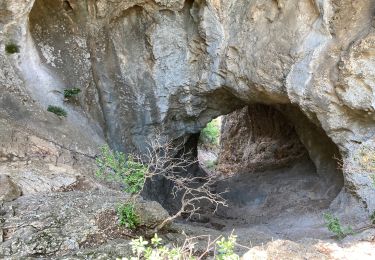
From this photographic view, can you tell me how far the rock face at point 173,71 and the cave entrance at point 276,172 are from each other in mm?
261

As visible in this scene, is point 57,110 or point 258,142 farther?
point 258,142

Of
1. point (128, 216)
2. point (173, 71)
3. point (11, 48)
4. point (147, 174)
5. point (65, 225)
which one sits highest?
point (173, 71)

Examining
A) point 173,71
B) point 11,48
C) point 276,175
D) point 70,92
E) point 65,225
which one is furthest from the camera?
point 276,175

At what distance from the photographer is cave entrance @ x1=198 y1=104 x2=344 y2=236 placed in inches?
361

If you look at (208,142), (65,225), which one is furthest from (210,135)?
(65,225)

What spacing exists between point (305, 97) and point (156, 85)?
3875mm

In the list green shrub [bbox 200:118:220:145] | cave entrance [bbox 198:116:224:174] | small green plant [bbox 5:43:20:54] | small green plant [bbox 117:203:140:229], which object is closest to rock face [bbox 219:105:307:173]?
cave entrance [bbox 198:116:224:174]

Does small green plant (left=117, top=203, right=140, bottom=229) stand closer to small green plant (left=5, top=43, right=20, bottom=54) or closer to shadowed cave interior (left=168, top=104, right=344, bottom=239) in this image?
shadowed cave interior (left=168, top=104, right=344, bottom=239)

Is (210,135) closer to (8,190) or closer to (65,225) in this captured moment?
(8,190)

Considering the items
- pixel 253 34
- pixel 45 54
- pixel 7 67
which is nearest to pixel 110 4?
pixel 45 54

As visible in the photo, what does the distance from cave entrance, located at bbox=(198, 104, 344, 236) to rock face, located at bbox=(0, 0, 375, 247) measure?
261mm

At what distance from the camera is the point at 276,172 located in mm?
12102

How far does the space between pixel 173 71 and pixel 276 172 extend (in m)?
4.74

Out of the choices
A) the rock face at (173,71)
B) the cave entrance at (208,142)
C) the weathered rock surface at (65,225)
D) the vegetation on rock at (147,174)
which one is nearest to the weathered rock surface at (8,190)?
the weathered rock surface at (65,225)
